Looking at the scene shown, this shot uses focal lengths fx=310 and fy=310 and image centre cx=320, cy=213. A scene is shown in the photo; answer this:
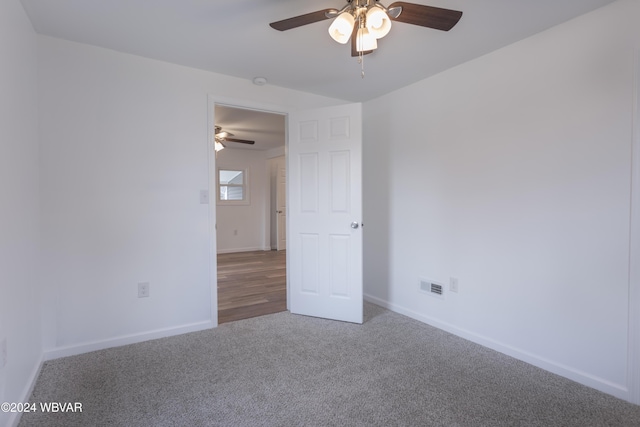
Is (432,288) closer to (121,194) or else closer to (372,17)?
(372,17)

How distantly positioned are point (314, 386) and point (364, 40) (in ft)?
6.78

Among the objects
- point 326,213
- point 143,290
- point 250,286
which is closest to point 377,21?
point 326,213

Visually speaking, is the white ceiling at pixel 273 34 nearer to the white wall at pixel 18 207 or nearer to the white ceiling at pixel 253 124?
the white wall at pixel 18 207

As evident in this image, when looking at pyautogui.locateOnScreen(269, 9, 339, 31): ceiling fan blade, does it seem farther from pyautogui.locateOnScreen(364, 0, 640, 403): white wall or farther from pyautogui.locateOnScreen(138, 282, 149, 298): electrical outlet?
pyautogui.locateOnScreen(138, 282, 149, 298): electrical outlet

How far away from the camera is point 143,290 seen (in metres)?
2.56

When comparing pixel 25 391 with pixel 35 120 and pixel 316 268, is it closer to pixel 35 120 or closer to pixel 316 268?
pixel 35 120

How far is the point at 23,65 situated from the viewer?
1893 mm

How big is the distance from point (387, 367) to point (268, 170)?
19.6 feet

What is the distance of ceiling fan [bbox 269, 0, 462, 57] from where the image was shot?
150 cm

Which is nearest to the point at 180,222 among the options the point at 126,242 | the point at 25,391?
the point at 126,242

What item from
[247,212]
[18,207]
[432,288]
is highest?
[18,207]

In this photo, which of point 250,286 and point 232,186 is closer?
point 250,286

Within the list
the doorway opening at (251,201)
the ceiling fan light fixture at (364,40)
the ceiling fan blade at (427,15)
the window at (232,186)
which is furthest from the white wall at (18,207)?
the window at (232,186)

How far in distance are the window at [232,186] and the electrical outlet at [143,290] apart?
4.49 metres
